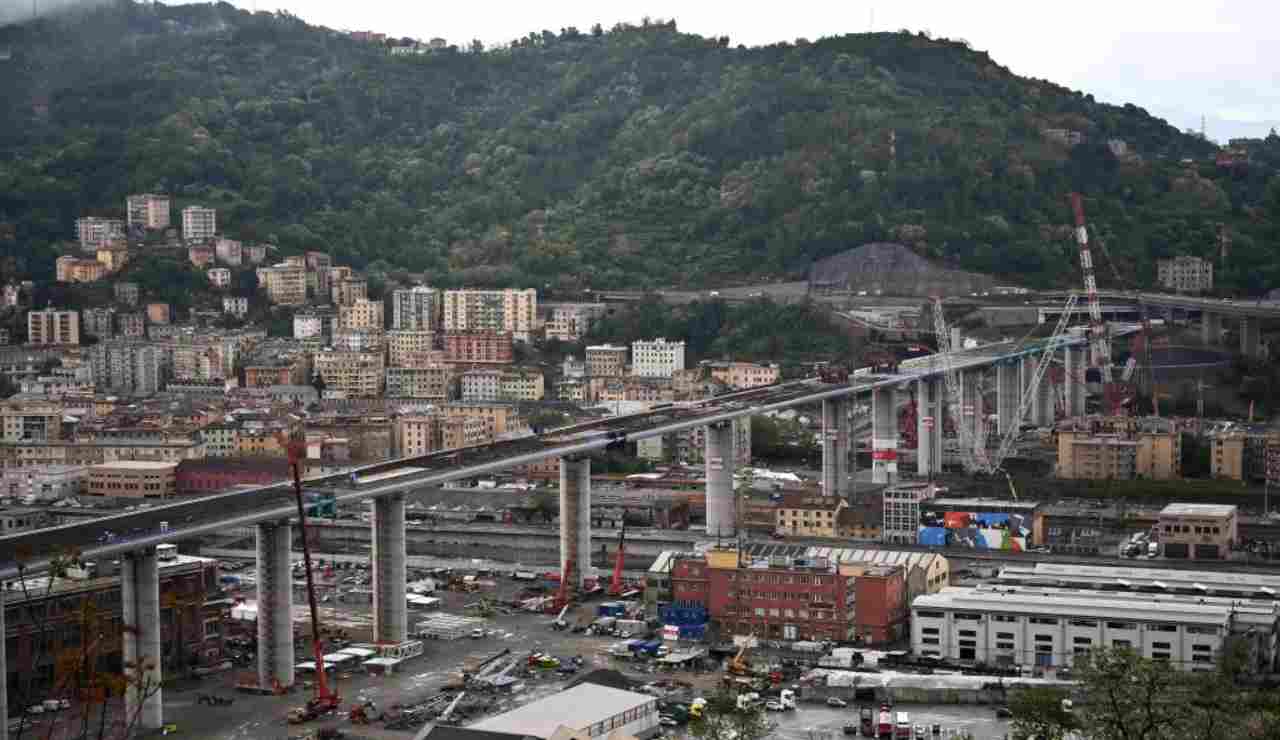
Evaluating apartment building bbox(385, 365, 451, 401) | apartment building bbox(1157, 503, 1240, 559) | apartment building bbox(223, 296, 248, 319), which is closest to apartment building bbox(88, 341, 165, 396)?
apartment building bbox(223, 296, 248, 319)

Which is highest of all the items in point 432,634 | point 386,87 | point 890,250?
point 386,87

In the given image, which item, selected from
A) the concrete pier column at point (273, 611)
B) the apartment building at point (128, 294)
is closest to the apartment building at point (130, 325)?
the apartment building at point (128, 294)

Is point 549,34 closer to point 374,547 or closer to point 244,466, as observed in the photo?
point 244,466

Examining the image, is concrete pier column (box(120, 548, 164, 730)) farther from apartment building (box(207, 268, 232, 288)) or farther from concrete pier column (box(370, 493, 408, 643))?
apartment building (box(207, 268, 232, 288))

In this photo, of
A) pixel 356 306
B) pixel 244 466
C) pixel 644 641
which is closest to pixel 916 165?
pixel 356 306

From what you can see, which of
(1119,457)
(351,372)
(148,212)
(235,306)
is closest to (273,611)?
(1119,457)

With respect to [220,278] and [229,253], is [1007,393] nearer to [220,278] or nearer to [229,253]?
[220,278]
